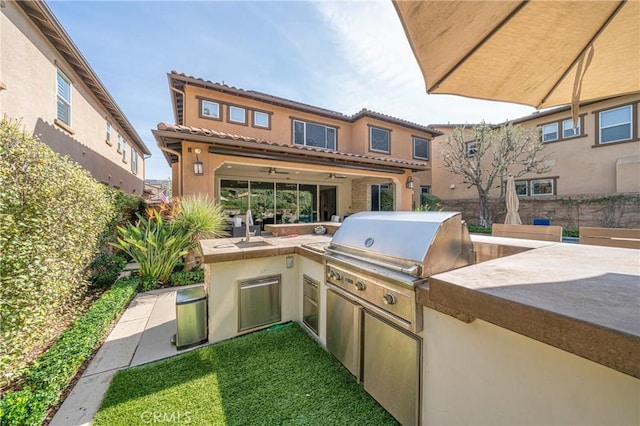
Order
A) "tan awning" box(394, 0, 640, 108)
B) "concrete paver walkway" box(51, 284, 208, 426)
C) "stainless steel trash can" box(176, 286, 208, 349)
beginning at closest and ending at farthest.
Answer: "tan awning" box(394, 0, 640, 108)
"concrete paver walkway" box(51, 284, 208, 426)
"stainless steel trash can" box(176, 286, 208, 349)

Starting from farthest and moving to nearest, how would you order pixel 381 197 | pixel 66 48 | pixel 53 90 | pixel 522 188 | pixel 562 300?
pixel 522 188
pixel 381 197
pixel 66 48
pixel 53 90
pixel 562 300

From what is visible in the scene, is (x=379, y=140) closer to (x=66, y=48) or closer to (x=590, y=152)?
(x=590, y=152)

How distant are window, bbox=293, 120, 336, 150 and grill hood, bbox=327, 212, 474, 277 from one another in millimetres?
9793

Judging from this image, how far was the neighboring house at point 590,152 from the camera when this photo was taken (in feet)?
37.0

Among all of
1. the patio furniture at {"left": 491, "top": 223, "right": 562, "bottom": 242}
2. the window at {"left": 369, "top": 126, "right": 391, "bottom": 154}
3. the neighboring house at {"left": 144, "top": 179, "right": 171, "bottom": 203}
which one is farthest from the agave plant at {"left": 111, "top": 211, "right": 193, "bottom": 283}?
the window at {"left": 369, "top": 126, "right": 391, "bottom": 154}

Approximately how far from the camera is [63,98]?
303 inches

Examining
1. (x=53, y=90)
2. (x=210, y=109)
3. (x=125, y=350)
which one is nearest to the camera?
(x=125, y=350)

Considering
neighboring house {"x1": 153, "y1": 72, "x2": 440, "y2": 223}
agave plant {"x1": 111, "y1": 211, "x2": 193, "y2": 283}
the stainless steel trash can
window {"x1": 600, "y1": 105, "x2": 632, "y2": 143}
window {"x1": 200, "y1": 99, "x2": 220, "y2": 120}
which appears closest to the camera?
the stainless steel trash can

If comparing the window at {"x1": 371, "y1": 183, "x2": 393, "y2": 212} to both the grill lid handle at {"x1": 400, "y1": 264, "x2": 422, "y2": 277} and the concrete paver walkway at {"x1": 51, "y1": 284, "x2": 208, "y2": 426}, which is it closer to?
the concrete paver walkway at {"x1": 51, "y1": 284, "x2": 208, "y2": 426}

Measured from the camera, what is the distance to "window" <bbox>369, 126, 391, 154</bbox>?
13312 mm

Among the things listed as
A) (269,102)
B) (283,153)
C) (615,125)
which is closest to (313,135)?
(269,102)

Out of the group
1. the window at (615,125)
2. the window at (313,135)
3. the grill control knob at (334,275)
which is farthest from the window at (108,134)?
the window at (615,125)

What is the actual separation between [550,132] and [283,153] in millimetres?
15568

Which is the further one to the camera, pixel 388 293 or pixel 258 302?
pixel 258 302
